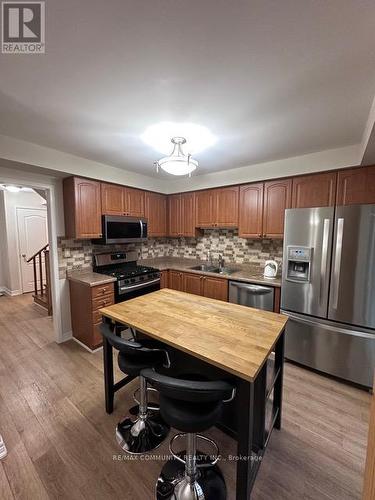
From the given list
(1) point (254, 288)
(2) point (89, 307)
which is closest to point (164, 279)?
(2) point (89, 307)

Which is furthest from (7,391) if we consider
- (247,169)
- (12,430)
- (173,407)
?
(247,169)

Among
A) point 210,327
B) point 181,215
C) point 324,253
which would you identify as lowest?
point 210,327

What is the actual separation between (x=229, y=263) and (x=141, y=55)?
3.09 meters

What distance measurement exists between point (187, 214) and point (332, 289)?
252cm

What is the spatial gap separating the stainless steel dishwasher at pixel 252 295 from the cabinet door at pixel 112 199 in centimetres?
204

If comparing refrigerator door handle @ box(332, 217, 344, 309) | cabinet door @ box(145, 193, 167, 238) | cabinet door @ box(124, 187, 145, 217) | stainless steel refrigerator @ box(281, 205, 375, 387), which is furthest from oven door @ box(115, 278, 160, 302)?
refrigerator door handle @ box(332, 217, 344, 309)

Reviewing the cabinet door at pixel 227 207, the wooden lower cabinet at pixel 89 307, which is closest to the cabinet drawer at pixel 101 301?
the wooden lower cabinet at pixel 89 307

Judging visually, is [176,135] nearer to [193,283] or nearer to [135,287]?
[135,287]

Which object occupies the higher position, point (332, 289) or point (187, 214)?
point (187, 214)

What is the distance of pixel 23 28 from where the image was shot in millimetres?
1011

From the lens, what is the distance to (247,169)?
311 centimetres

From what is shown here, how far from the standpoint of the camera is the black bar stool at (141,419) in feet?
4.86

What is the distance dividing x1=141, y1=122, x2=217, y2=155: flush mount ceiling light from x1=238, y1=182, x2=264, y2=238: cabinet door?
110cm

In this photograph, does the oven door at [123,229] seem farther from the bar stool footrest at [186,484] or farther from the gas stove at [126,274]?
the bar stool footrest at [186,484]
